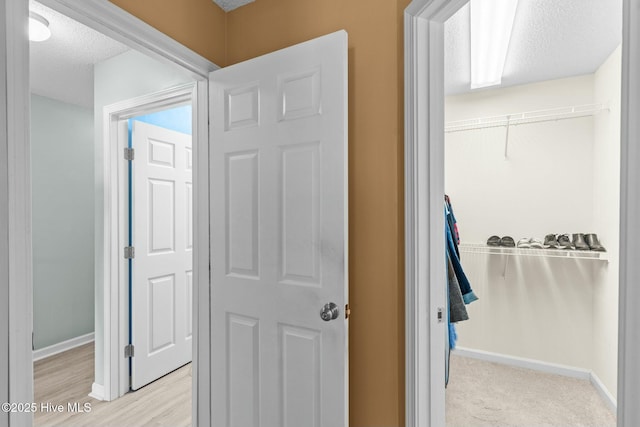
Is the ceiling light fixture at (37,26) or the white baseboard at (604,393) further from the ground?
the ceiling light fixture at (37,26)

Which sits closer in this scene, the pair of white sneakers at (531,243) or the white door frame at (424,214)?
the white door frame at (424,214)

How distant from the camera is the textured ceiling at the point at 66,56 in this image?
203 centimetres

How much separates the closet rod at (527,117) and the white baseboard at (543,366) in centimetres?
203

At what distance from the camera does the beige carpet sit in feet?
6.97

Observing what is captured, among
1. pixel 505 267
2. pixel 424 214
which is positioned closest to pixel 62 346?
pixel 424 214

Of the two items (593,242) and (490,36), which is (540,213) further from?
(490,36)

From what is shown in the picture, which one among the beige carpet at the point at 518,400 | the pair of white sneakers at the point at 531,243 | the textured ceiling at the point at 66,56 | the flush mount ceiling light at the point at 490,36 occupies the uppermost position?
the textured ceiling at the point at 66,56

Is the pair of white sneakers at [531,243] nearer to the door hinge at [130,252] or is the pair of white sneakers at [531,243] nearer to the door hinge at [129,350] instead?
the door hinge at [130,252]

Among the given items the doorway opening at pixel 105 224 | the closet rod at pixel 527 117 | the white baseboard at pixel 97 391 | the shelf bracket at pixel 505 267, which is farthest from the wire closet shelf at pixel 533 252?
the white baseboard at pixel 97 391

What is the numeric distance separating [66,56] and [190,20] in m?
1.49

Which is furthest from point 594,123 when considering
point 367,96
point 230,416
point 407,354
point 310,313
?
point 230,416

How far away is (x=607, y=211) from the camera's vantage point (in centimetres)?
235

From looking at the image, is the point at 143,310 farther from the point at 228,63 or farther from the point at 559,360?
the point at 559,360

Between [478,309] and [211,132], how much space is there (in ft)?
9.04
